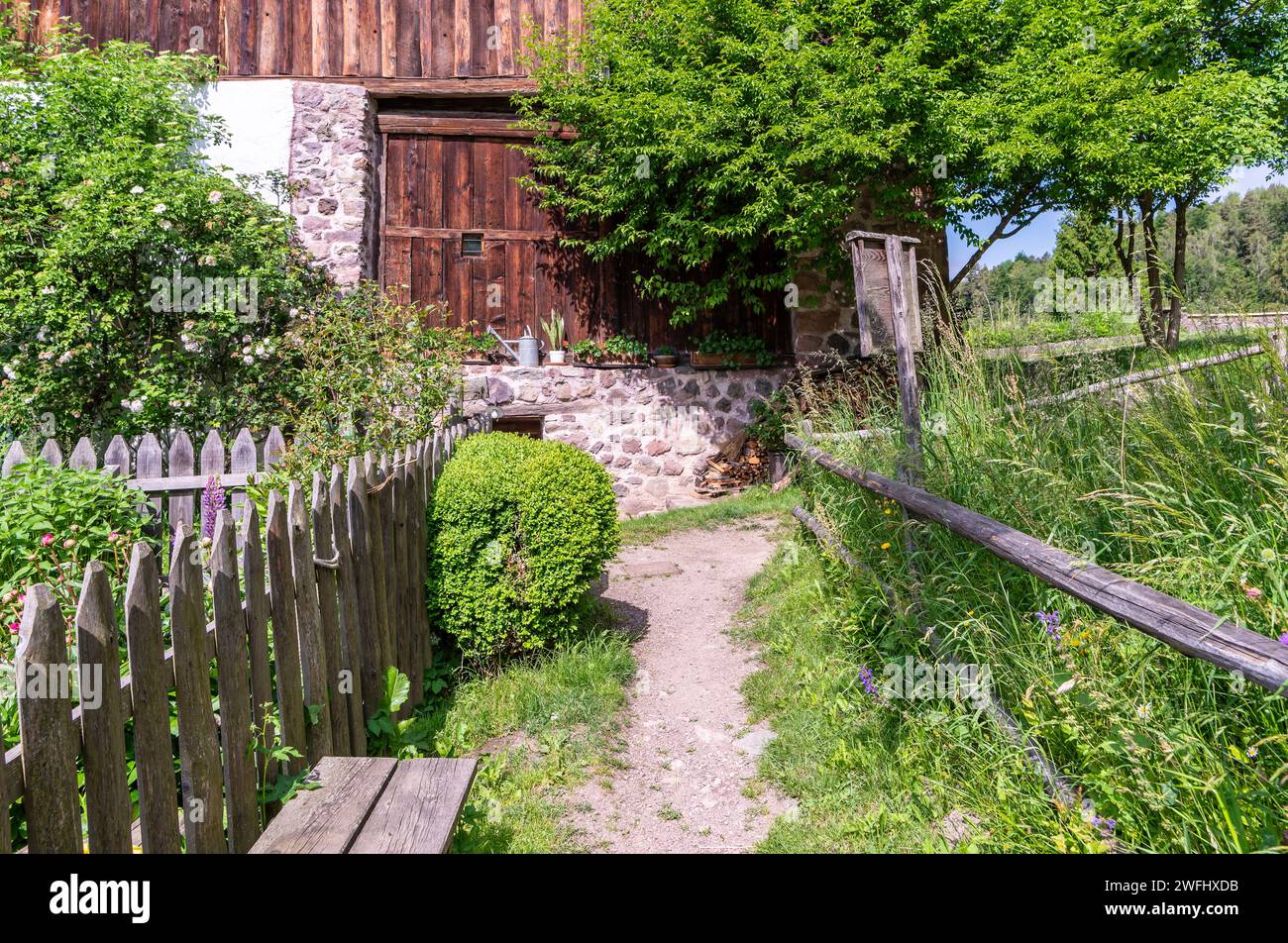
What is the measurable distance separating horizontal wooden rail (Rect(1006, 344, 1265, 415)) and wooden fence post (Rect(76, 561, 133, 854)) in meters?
3.57

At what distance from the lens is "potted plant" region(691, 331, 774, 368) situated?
9.82 meters

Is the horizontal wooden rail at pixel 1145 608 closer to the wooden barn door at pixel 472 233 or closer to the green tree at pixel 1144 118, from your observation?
the green tree at pixel 1144 118

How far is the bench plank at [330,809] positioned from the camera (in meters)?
2.00

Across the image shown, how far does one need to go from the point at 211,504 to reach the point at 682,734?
2.91 metres

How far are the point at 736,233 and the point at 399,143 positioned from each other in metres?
4.15

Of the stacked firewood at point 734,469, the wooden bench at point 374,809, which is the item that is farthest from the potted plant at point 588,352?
the wooden bench at point 374,809

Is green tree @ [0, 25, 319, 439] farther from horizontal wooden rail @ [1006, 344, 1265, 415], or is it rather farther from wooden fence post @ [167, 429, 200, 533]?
horizontal wooden rail @ [1006, 344, 1265, 415]

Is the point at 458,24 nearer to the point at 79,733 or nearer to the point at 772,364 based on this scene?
the point at 772,364

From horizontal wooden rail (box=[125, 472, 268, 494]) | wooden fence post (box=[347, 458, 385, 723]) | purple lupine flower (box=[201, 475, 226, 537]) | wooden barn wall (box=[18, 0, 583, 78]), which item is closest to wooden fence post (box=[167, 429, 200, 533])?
horizontal wooden rail (box=[125, 472, 268, 494])

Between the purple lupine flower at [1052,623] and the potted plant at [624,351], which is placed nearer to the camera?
the purple lupine flower at [1052,623]

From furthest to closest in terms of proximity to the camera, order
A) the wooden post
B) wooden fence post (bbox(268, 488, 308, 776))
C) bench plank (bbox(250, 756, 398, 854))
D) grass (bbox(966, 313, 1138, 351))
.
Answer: grass (bbox(966, 313, 1138, 351)) → the wooden post → wooden fence post (bbox(268, 488, 308, 776)) → bench plank (bbox(250, 756, 398, 854))

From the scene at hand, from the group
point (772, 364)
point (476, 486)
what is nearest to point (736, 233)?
point (772, 364)

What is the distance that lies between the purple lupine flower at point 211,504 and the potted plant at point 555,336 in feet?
16.7

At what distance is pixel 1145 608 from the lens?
77.1 inches
